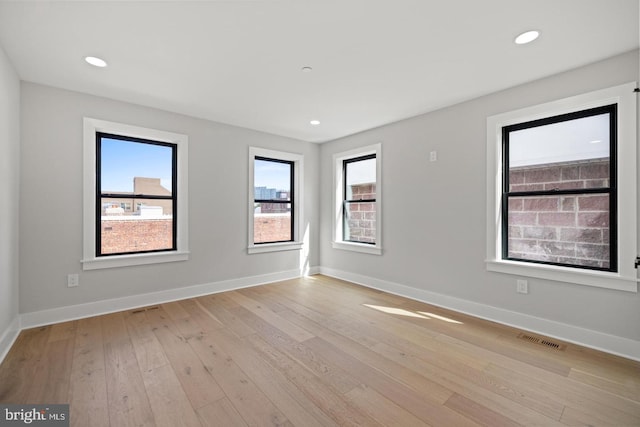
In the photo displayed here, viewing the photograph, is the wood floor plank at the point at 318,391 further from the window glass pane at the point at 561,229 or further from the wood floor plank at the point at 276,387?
the window glass pane at the point at 561,229

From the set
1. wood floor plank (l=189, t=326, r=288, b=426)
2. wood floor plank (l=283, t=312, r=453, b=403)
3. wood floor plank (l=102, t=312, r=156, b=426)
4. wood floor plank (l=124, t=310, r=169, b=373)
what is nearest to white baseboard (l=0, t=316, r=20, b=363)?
wood floor plank (l=102, t=312, r=156, b=426)

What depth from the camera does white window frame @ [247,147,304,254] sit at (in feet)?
14.5

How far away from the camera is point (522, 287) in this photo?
9.51 ft

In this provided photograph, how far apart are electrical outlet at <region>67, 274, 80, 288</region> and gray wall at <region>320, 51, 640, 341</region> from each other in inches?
140

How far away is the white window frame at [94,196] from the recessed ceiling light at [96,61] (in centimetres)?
86

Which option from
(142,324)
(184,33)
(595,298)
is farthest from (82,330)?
(595,298)

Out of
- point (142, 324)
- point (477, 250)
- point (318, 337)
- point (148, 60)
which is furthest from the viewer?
point (477, 250)

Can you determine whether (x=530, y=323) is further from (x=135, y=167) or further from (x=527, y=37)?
(x=135, y=167)

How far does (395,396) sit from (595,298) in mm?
2052

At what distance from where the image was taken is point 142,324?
2982mm

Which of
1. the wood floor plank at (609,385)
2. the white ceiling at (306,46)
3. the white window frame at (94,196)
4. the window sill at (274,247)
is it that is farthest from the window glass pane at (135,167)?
the wood floor plank at (609,385)

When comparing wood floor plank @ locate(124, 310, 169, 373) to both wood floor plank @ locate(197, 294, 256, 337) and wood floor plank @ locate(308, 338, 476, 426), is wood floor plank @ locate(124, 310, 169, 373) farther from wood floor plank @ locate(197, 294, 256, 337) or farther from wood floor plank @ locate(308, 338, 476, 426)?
wood floor plank @ locate(308, 338, 476, 426)

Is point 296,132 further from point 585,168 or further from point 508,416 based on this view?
point 508,416

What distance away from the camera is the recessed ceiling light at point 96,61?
2.44 metres
